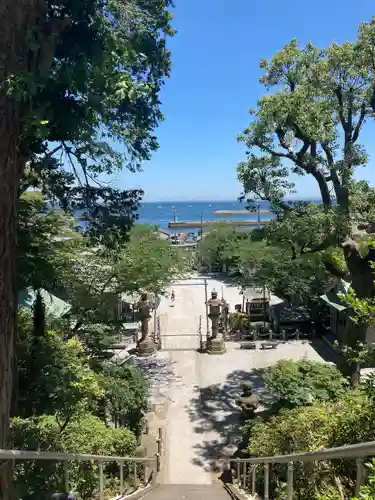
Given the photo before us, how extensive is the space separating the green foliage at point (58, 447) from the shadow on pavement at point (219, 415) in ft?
8.55

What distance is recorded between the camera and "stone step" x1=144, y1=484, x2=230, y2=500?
6324mm

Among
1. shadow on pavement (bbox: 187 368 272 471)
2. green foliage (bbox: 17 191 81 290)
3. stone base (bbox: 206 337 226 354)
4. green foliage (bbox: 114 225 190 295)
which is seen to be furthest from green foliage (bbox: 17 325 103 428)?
stone base (bbox: 206 337 226 354)

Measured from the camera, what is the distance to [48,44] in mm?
3781

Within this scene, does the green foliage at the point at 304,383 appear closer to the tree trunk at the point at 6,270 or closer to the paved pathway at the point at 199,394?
the paved pathway at the point at 199,394

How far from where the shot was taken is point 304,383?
26.7ft

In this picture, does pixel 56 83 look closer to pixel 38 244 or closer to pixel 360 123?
pixel 38 244

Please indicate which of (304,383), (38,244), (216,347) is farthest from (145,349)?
(38,244)

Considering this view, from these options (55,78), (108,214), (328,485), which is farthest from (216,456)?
(55,78)

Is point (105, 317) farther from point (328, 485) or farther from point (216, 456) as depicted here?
point (328, 485)

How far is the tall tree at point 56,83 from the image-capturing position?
354cm

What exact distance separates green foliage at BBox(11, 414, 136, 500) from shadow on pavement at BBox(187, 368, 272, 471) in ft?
8.55

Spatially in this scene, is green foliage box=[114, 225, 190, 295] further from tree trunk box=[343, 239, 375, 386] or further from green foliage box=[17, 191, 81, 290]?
tree trunk box=[343, 239, 375, 386]

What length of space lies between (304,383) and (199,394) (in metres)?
4.99

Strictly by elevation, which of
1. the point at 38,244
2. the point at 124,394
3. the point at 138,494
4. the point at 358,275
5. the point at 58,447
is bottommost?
the point at 138,494
